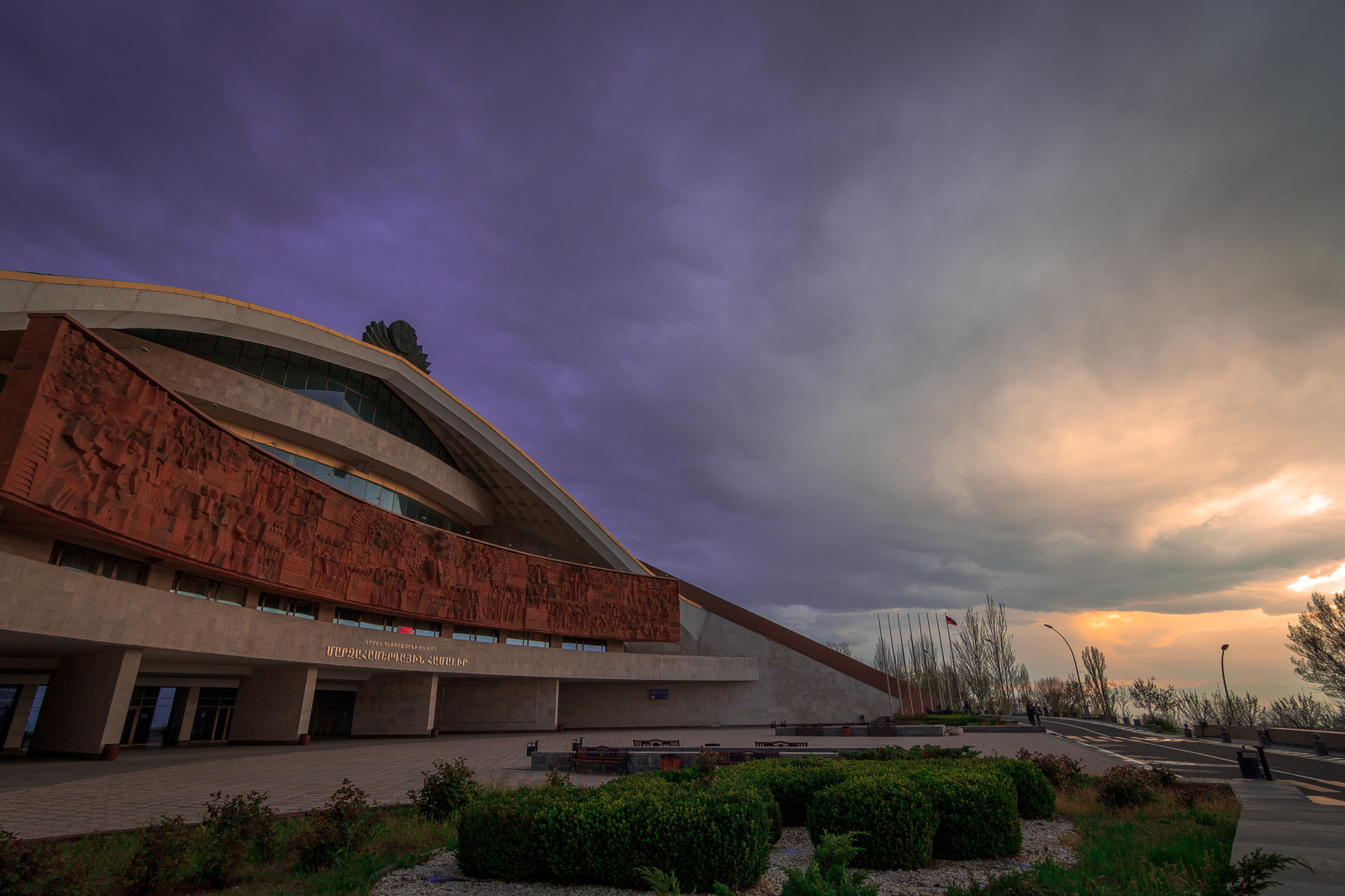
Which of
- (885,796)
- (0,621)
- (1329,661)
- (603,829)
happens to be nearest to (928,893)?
(885,796)

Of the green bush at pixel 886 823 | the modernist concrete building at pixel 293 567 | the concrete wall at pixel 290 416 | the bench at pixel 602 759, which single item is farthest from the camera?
the concrete wall at pixel 290 416

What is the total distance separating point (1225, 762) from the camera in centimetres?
1741

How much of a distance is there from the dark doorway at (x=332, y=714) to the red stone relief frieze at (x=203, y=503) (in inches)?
255

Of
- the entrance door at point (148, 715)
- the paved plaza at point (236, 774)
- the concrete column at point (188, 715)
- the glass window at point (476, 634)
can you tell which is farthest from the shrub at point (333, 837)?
the glass window at point (476, 634)

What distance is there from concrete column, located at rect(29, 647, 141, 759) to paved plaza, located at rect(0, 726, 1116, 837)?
25.4 inches

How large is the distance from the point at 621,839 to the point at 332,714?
27018 mm

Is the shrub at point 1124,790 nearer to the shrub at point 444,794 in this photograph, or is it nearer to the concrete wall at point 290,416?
the shrub at point 444,794

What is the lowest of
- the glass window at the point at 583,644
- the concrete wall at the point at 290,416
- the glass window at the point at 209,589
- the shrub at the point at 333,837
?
the shrub at the point at 333,837

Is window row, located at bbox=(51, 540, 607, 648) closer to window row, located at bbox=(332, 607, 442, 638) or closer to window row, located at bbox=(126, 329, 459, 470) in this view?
window row, located at bbox=(332, 607, 442, 638)

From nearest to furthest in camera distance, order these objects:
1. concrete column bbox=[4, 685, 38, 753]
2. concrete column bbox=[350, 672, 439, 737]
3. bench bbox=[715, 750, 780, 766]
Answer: bench bbox=[715, 750, 780, 766]
concrete column bbox=[4, 685, 38, 753]
concrete column bbox=[350, 672, 439, 737]

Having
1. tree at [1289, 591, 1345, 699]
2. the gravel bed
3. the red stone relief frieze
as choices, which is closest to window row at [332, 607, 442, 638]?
the red stone relief frieze

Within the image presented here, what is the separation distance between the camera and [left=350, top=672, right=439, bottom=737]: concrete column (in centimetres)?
2606

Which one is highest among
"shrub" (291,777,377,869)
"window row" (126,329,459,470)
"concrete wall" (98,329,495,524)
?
"window row" (126,329,459,470)

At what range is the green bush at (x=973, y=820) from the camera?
701 centimetres
